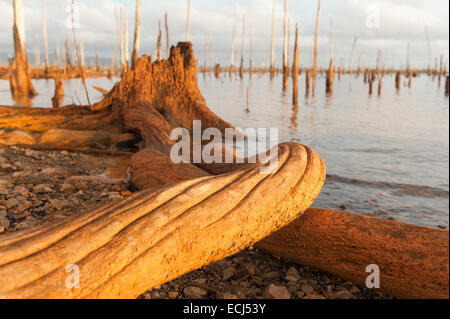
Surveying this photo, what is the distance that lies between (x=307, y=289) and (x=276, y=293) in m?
0.22

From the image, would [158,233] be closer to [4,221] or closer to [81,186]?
[4,221]

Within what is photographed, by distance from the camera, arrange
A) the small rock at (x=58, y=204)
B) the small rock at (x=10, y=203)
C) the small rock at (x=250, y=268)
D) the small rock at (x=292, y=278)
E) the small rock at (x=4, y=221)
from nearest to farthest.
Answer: the small rock at (x=292, y=278), the small rock at (x=250, y=268), the small rock at (x=4, y=221), the small rock at (x=10, y=203), the small rock at (x=58, y=204)

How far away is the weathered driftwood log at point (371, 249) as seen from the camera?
5.75ft

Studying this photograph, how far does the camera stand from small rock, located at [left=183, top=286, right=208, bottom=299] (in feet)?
6.99

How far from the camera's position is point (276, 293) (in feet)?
6.93

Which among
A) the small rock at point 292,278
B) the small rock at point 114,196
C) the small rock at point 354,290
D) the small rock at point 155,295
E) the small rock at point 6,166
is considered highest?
the small rock at point 6,166

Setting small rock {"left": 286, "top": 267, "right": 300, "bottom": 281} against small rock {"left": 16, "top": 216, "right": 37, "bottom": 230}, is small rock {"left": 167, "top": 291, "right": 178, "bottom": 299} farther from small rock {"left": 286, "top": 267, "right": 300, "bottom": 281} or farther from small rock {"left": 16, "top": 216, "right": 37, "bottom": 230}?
small rock {"left": 16, "top": 216, "right": 37, "bottom": 230}

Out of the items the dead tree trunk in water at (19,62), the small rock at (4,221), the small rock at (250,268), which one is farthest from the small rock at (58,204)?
the dead tree trunk in water at (19,62)

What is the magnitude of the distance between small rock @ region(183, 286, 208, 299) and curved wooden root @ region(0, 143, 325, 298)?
33cm

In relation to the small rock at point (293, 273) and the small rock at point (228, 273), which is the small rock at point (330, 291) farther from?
the small rock at point (228, 273)

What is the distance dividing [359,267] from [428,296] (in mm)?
404

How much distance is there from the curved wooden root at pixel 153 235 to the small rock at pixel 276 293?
13.7 inches
